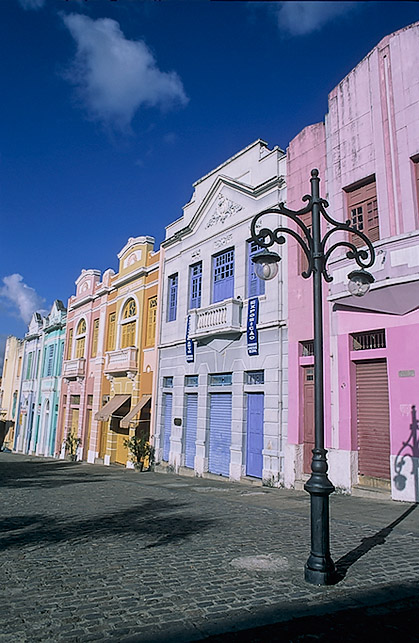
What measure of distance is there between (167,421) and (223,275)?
653 centimetres

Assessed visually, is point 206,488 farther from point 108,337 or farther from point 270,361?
point 108,337

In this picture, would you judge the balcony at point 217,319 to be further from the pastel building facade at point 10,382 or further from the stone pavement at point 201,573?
the pastel building facade at point 10,382

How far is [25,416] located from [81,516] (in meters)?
31.7

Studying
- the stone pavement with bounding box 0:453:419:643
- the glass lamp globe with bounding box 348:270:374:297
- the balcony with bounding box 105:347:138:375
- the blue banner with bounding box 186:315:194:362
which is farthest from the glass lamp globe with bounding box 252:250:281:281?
the balcony with bounding box 105:347:138:375

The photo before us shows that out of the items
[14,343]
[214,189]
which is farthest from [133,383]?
[14,343]

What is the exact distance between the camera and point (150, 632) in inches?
153

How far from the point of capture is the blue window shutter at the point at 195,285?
18562mm

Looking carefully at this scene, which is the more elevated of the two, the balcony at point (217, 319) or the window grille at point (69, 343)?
the window grille at point (69, 343)

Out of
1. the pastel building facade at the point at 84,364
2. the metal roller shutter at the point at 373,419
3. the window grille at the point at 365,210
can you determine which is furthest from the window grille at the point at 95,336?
the metal roller shutter at the point at 373,419

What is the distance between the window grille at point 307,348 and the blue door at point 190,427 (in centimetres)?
592

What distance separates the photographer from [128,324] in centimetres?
2377

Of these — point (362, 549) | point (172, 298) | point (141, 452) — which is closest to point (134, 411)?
point (141, 452)

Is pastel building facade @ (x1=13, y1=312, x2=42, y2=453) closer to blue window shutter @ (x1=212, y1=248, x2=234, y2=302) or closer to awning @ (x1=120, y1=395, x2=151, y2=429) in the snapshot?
awning @ (x1=120, y1=395, x2=151, y2=429)

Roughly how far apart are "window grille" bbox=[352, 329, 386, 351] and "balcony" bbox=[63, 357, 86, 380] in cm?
1896
